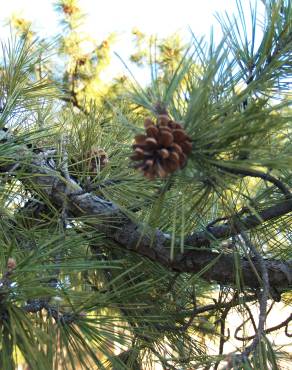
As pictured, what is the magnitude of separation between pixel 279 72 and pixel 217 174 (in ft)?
0.48

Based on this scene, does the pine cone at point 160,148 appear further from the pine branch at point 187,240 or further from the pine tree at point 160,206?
the pine branch at point 187,240

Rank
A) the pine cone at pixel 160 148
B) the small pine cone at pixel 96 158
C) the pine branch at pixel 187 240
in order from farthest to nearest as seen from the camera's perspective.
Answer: the small pine cone at pixel 96 158 < the pine branch at pixel 187 240 < the pine cone at pixel 160 148

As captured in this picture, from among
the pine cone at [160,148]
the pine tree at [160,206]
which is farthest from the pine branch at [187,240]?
the pine cone at [160,148]

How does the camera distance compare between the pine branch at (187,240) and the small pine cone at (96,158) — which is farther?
the small pine cone at (96,158)

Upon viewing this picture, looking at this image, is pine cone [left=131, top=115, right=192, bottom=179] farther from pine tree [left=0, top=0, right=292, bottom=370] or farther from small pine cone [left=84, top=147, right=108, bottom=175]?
small pine cone [left=84, top=147, right=108, bottom=175]

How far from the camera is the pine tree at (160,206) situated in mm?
413

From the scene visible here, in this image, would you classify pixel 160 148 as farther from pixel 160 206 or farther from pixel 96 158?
pixel 96 158

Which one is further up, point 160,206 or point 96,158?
point 96,158

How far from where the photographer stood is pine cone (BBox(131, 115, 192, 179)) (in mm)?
383

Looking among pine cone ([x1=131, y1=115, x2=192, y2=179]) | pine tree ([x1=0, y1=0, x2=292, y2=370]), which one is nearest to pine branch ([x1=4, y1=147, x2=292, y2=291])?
pine tree ([x1=0, y1=0, x2=292, y2=370])

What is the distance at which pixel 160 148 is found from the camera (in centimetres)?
39

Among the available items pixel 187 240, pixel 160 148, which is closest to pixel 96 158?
pixel 187 240

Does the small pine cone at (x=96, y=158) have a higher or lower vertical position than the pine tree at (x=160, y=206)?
higher

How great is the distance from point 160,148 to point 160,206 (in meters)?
0.11
